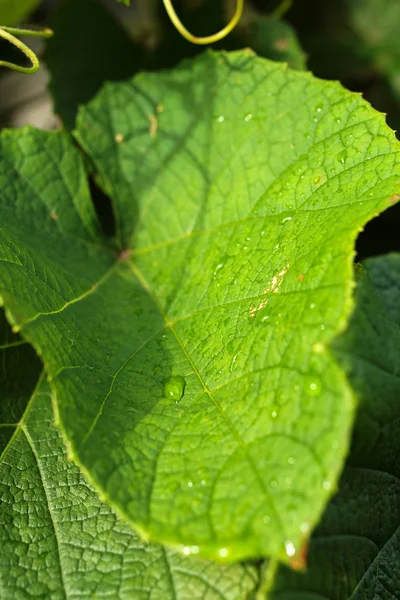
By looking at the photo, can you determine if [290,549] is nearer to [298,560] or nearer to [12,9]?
[298,560]

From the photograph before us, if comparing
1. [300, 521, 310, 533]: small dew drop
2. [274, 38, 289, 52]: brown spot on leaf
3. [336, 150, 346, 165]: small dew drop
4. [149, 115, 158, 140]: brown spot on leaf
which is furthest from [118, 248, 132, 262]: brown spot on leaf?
Answer: [300, 521, 310, 533]: small dew drop

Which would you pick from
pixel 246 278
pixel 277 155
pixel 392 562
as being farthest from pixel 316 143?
pixel 392 562

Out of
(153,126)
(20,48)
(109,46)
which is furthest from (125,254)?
(109,46)

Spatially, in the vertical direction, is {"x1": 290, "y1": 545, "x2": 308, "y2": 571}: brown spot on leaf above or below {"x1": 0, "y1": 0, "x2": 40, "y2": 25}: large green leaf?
below

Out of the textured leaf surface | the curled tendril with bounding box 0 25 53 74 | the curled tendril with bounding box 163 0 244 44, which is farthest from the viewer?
the curled tendril with bounding box 163 0 244 44

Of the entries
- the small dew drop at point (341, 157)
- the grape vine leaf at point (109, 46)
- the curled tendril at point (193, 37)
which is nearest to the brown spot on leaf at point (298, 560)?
the small dew drop at point (341, 157)

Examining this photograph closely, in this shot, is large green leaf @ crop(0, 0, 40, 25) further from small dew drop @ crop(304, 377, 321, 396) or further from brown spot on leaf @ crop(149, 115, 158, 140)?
small dew drop @ crop(304, 377, 321, 396)

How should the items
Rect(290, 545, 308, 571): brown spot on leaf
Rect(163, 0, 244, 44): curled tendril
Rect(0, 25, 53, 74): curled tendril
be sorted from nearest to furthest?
1. Rect(290, 545, 308, 571): brown spot on leaf
2. Rect(0, 25, 53, 74): curled tendril
3. Rect(163, 0, 244, 44): curled tendril
